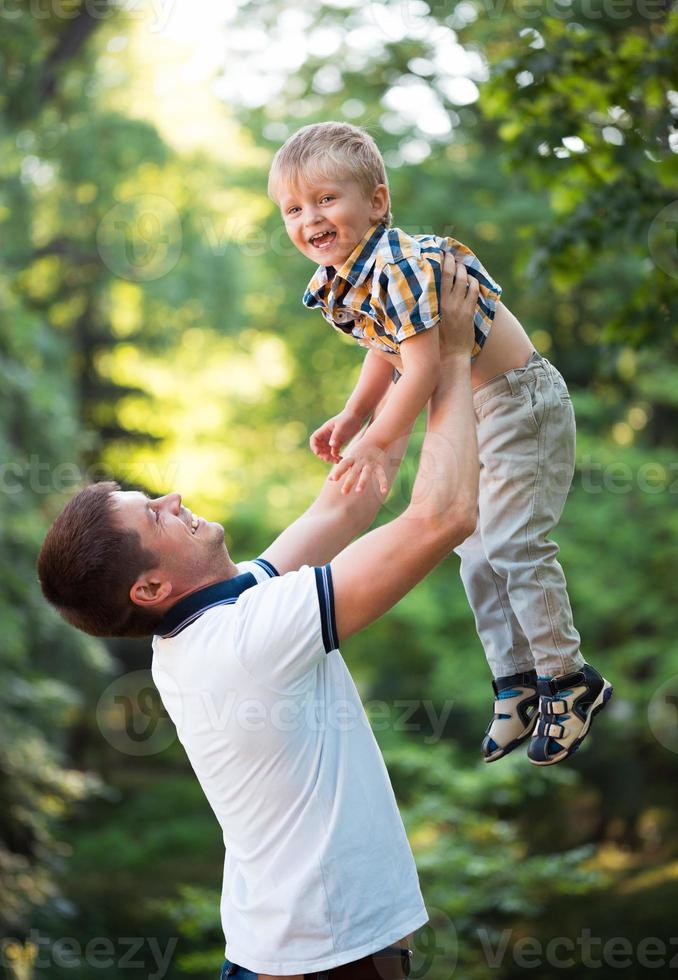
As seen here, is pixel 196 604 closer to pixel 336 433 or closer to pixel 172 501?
pixel 172 501

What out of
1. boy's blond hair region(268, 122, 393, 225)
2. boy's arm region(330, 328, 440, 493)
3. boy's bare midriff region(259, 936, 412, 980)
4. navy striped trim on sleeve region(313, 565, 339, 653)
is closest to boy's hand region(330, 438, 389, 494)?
boy's arm region(330, 328, 440, 493)

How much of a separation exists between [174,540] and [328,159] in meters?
0.75

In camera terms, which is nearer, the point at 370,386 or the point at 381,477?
the point at 381,477

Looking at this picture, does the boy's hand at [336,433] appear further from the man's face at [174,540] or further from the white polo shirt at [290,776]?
the white polo shirt at [290,776]

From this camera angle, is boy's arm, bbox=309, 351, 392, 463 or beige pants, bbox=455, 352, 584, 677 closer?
beige pants, bbox=455, 352, 584, 677

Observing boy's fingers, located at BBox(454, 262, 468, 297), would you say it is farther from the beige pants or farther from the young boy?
the beige pants

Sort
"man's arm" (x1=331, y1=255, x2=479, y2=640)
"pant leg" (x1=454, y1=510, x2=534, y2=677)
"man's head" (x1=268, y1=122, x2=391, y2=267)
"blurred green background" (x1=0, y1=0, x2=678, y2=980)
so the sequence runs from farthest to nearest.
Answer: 1. "blurred green background" (x1=0, y1=0, x2=678, y2=980)
2. "pant leg" (x1=454, y1=510, x2=534, y2=677)
3. "man's head" (x1=268, y1=122, x2=391, y2=267)
4. "man's arm" (x1=331, y1=255, x2=479, y2=640)

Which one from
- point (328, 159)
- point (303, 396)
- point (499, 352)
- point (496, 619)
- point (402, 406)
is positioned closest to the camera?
point (402, 406)

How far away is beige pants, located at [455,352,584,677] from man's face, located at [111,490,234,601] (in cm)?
54

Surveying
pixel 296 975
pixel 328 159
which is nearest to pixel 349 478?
pixel 328 159

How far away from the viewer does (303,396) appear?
13109 mm

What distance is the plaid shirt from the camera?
6.46 feet

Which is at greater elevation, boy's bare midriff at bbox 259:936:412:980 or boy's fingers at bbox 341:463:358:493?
boy's fingers at bbox 341:463:358:493

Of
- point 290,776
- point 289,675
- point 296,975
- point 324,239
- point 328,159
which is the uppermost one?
point 328,159
